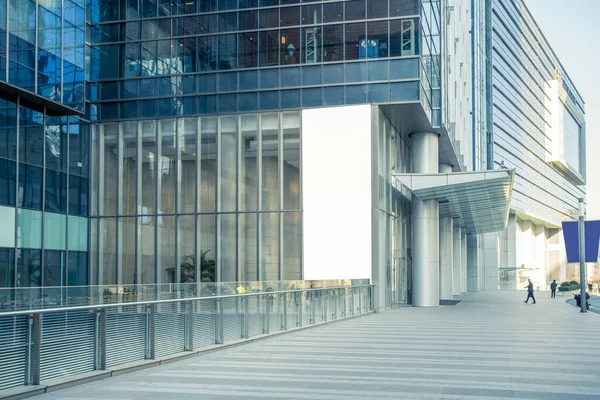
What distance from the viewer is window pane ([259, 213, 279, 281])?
2938cm

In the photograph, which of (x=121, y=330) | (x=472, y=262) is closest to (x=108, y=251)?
(x=121, y=330)

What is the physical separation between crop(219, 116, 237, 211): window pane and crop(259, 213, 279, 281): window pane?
150cm

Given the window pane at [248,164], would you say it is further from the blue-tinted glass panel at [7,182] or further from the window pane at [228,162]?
the blue-tinted glass panel at [7,182]

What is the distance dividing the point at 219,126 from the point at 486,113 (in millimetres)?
44557

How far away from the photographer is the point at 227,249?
98.5ft

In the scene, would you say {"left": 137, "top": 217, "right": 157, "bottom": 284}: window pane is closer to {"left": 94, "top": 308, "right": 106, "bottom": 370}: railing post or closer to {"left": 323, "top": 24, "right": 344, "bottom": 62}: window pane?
{"left": 323, "top": 24, "right": 344, "bottom": 62}: window pane

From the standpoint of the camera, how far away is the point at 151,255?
30969 mm

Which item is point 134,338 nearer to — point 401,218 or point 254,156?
point 254,156

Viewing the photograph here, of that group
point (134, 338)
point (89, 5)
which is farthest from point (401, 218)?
point (134, 338)

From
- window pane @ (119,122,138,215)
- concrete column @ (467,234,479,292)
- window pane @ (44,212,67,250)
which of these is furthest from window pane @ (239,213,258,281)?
concrete column @ (467,234,479,292)

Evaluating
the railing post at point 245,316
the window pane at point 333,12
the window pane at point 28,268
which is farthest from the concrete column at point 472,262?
the railing post at point 245,316

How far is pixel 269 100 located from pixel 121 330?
19.5 metres

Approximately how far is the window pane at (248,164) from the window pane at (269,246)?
79 cm

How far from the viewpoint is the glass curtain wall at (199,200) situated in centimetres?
2969
